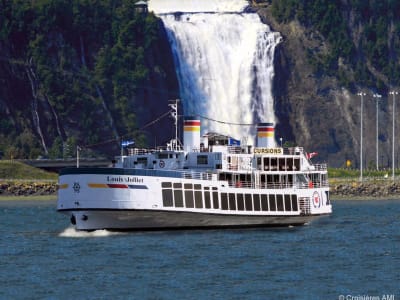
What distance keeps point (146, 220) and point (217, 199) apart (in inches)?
234

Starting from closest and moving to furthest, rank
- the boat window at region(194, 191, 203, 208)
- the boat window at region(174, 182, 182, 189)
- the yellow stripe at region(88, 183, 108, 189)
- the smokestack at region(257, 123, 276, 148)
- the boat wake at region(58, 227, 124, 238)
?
1. the yellow stripe at region(88, 183, 108, 189)
2. the boat wake at region(58, 227, 124, 238)
3. the boat window at region(174, 182, 182, 189)
4. the boat window at region(194, 191, 203, 208)
5. the smokestack at region(257, 123, 276, 148)

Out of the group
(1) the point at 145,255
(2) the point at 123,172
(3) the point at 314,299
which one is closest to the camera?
(3) the point at 314,299

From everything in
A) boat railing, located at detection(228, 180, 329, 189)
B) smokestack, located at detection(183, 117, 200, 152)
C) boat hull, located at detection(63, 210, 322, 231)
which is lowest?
boat hull, located at detection(63, 210, 322, 231)

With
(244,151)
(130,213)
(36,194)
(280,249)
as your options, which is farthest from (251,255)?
(36,194)

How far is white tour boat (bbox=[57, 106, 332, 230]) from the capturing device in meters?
103

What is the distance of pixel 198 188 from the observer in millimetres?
106875

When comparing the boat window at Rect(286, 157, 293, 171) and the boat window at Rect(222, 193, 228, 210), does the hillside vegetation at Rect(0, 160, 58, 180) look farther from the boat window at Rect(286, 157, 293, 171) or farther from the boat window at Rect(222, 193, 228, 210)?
the boat window at Rect(222, 193, 228, 210)

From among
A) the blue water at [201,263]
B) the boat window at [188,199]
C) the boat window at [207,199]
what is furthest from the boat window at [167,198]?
the boat window at [207,199]

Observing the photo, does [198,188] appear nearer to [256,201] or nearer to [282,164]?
[256,201]

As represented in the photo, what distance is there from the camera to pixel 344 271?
86.9m

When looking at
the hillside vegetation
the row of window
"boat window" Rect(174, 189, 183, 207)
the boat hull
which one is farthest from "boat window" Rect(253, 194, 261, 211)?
the hillside vegetation

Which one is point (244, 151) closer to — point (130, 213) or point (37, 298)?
point (130, 213)

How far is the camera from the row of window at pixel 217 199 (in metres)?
105

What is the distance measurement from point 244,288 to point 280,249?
18.2m
